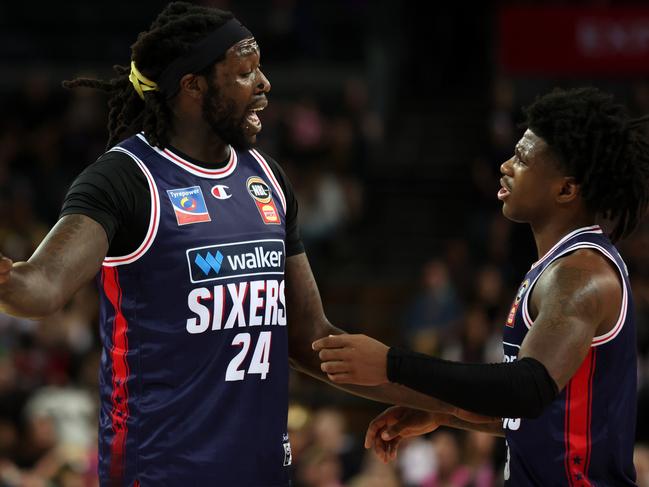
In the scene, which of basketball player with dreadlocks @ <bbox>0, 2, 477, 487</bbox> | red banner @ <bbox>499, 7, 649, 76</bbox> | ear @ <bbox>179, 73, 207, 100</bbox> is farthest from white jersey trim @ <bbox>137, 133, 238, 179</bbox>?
red banner @ <bbox>499, 7, 649, 76</bbox>

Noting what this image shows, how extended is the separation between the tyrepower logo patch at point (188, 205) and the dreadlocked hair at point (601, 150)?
1.27 meters

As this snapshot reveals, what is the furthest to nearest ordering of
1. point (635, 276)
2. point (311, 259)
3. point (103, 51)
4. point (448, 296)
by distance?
point (103, 51), point (311, 259), point (448, 296), point (635, 276)

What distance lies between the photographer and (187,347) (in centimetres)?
423

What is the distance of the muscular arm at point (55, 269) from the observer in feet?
12.1

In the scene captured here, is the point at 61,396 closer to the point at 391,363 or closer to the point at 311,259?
the point at 311,259

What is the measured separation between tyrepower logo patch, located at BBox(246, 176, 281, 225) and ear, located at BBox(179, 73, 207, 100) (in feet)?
1.29

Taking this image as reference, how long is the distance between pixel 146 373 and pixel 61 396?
7563 millimetres

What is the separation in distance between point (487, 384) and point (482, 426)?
99 cm

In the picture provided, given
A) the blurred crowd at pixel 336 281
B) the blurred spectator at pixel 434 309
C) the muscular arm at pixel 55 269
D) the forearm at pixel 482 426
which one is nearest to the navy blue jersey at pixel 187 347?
the muscular arm at pixel 55 269

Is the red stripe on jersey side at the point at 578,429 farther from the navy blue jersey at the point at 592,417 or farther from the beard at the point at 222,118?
the beard at the point at 222,118

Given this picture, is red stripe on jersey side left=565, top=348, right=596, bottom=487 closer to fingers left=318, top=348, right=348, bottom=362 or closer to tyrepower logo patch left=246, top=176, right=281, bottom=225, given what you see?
fingers left=318, top=348, right=348, bottom=362

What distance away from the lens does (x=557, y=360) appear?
3.88 m

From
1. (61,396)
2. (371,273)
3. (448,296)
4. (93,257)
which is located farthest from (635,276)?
(93,257)

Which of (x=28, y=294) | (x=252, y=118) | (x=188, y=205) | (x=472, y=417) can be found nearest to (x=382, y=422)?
(x=472, y=417)
